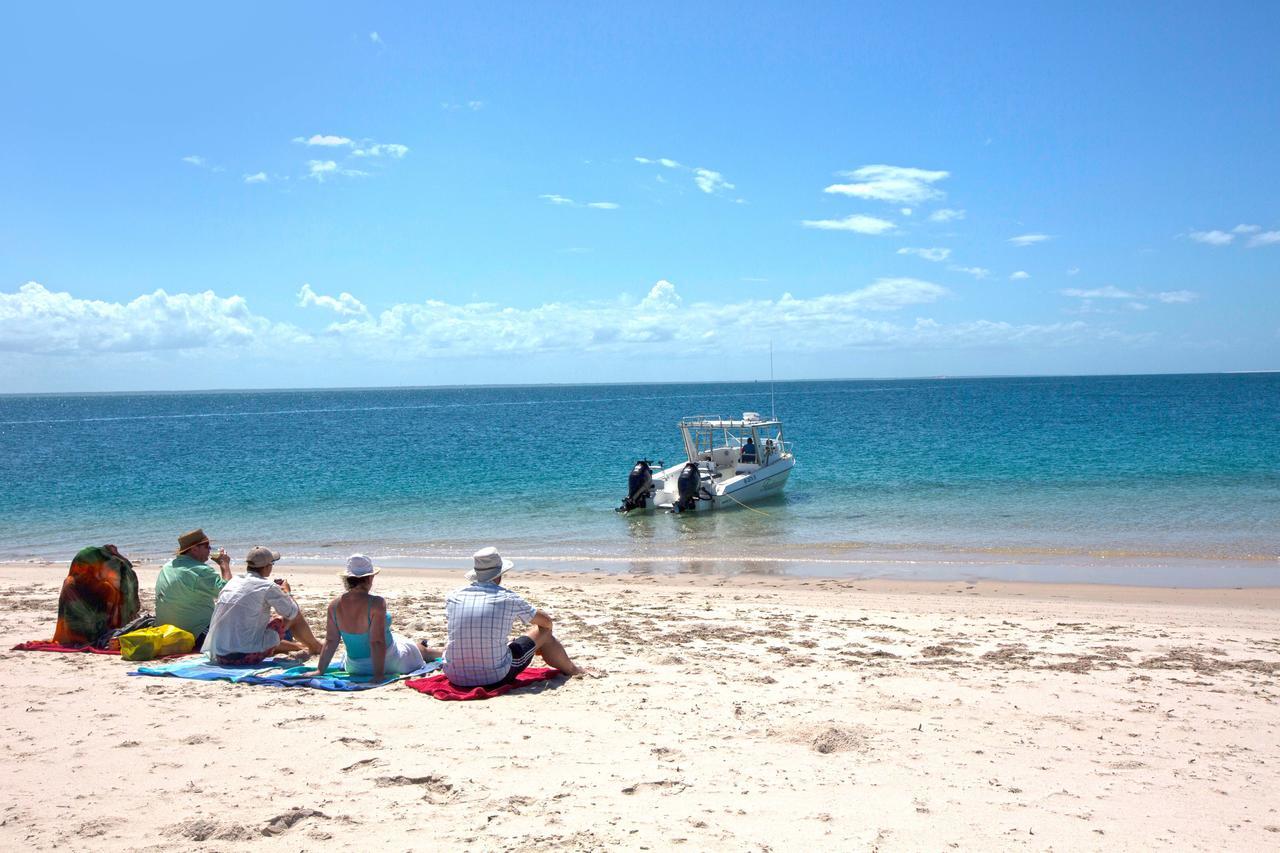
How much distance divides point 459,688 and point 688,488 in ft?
53.4

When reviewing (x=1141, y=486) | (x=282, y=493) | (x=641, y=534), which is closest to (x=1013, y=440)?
(x=1141, y=486)

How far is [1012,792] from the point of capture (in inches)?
193

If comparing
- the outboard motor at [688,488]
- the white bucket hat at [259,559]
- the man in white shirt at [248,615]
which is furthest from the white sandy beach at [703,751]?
the outboard motor at [688,488]

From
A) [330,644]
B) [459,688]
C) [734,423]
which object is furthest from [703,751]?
[734,423]

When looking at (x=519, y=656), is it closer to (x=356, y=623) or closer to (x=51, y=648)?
(x=356, y=623)

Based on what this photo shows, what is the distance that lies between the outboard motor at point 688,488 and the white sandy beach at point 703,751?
13.6m

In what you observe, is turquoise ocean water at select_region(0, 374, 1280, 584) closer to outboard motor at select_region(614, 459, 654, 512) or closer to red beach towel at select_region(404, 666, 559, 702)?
outboard motor at select_region(614, 459, 654, 512)

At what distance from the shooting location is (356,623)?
698 centimetres

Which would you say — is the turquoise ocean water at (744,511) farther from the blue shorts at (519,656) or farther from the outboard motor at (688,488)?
the blue shorts at (519,656)

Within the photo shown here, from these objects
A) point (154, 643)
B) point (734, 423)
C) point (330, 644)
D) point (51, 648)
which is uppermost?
point (734, 423)

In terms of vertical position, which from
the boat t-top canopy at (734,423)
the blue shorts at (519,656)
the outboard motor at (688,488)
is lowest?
the outboard motor at (688,488)

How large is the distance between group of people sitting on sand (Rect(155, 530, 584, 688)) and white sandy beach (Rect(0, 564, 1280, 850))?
0.33 metres

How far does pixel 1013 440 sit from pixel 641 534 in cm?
3168

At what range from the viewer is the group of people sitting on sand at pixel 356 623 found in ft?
22.1
